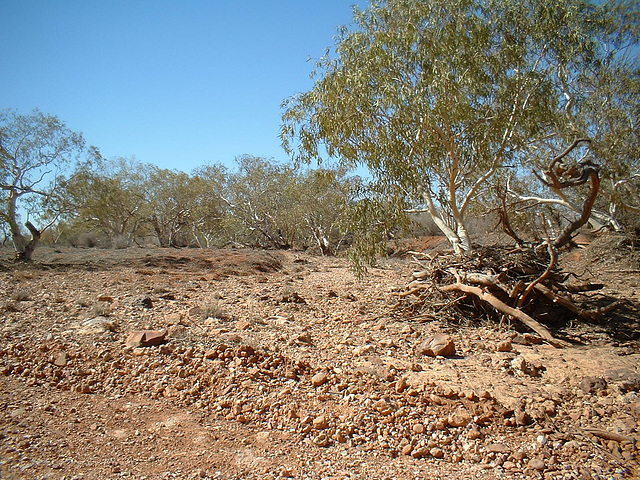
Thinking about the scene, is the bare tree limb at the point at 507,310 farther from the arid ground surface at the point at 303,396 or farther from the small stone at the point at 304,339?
the small stone at the point at 304,339

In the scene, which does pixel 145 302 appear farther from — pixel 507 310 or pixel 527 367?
pixel 527 367

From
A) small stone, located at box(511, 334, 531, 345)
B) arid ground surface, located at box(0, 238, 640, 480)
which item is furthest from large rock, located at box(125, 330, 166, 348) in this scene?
small stone, located at box(511, 334, 531, 345)

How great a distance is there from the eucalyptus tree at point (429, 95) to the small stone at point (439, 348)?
7.72 feet

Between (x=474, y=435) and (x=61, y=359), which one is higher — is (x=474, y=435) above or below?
below

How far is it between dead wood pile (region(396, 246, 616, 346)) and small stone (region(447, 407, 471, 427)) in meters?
1.99

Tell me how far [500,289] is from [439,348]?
156 centimetres

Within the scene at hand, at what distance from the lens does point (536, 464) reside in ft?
8.89

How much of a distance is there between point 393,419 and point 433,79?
4.98 m

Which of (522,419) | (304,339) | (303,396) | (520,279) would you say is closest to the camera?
(522,419)

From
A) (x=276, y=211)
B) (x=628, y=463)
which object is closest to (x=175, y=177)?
(x=276, y=211)

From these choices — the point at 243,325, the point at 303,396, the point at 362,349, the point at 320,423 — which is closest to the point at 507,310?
the point at 362,349

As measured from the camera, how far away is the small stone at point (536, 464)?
2684 millimetres

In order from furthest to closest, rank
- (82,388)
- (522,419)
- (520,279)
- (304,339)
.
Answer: (520,279)
(304,339)
(82,388)
(522,419)

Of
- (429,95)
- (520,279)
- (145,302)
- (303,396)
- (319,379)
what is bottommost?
(303,396)
